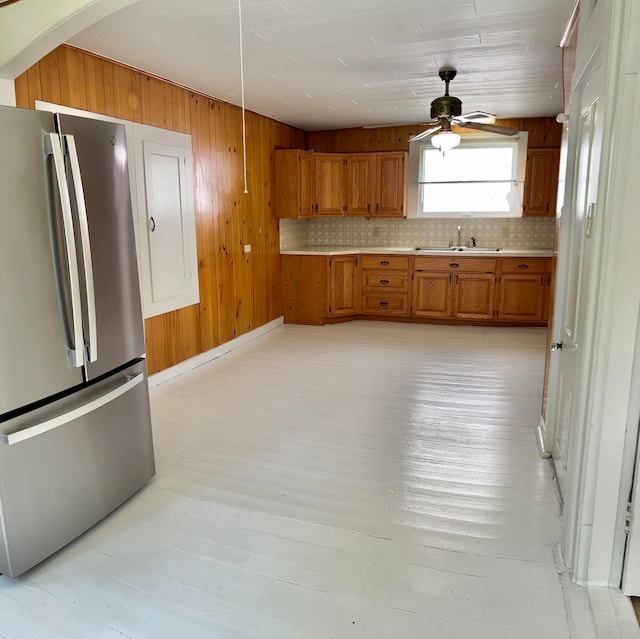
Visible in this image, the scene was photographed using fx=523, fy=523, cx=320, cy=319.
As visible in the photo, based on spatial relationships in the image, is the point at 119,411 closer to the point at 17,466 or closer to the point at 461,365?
the point at 17,466

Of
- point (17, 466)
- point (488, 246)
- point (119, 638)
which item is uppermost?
point (488, 246)

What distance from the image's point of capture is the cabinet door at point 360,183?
6.53m

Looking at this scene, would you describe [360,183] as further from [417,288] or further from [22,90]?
[22,90]

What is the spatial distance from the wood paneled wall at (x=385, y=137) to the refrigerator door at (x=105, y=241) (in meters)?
4.84

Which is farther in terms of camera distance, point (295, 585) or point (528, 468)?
point (528, 468)

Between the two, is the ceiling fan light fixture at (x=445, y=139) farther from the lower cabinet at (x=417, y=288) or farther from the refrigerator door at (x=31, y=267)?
the refrigerator door at (x=31, y=267)

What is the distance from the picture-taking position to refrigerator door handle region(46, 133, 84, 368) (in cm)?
199

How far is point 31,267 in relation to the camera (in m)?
1.95

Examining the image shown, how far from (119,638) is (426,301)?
17.1 feet

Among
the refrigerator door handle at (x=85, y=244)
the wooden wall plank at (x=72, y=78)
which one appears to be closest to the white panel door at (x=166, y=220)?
the wooden wall plank at (x=72, y=78)

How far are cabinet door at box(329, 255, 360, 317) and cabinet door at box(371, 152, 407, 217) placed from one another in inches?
29.7

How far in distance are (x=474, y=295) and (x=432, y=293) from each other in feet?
1.60

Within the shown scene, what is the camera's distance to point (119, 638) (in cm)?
173

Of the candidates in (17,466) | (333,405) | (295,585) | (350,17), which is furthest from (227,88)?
(295,585)
